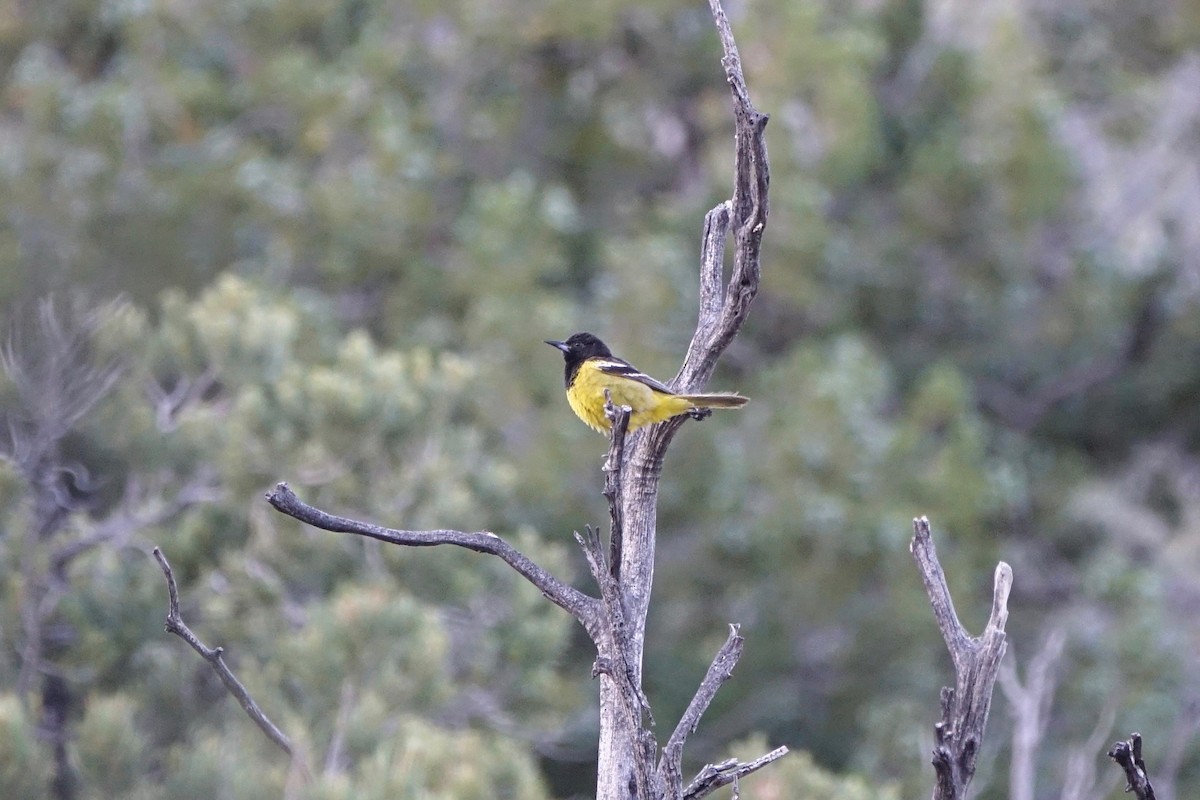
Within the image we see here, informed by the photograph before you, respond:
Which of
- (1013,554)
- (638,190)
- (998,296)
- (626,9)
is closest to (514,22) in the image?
(626,9)

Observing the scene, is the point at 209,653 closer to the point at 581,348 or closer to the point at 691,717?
the point at 691,717

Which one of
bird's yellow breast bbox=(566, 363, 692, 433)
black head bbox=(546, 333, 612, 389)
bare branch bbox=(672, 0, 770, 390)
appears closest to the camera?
bare branch bbox=(672, 0, 770, 390)

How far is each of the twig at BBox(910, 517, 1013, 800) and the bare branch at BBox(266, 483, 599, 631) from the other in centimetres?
62

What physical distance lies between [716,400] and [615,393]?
69 centimetres

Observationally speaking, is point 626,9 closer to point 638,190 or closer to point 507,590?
point 638,190

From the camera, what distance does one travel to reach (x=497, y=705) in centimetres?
914

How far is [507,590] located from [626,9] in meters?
7.35

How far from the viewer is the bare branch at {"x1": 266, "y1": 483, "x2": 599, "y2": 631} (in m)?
2.71

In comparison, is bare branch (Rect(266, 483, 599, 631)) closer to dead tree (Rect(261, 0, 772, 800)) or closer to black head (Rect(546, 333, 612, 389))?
dead tree (Rect(261, 0, 772, 800))

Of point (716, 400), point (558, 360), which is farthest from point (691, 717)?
point (558, 360)

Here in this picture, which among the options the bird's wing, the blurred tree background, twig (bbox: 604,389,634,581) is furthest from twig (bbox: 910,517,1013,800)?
the blurred tree background

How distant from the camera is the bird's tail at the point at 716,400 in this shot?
349 centimetres

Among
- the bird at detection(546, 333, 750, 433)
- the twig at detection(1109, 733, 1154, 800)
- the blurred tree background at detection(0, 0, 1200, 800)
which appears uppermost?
the blurred tree background at detection(0, 0, 1200, 800)

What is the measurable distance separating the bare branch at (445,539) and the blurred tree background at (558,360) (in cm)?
414
